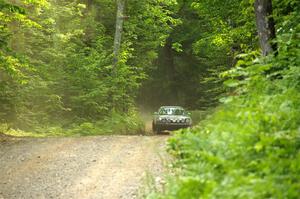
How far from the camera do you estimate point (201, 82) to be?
2423 centimetres

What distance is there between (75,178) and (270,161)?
287 inches

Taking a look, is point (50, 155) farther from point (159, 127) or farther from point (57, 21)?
point (57, 21)

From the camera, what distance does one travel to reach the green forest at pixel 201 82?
4.72 meters

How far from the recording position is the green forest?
4.72 metres

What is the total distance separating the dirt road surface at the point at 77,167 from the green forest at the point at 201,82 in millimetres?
1954

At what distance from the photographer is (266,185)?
391cm

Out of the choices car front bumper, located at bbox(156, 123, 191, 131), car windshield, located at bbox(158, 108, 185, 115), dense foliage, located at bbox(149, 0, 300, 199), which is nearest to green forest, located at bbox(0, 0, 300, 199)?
dense foliage, located at bbox(149, 0, 300, 199)

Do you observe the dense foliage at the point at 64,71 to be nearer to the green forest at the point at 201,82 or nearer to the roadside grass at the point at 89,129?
the green forest at the point at 201,82

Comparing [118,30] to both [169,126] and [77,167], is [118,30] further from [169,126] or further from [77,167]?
[77,167]

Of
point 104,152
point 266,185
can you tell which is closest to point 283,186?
point 266,185

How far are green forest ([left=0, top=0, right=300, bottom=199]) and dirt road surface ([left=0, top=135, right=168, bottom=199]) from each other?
1.95 m

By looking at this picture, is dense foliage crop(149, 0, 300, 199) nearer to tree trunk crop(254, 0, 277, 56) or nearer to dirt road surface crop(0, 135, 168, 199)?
dirt road surface crop(0, 135, 168, 199)

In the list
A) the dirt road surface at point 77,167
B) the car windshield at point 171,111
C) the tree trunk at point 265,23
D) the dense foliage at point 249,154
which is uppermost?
the tree trunk at point 265,23

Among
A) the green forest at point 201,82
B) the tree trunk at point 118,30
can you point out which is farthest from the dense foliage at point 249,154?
the tree trunk at point 118,30
